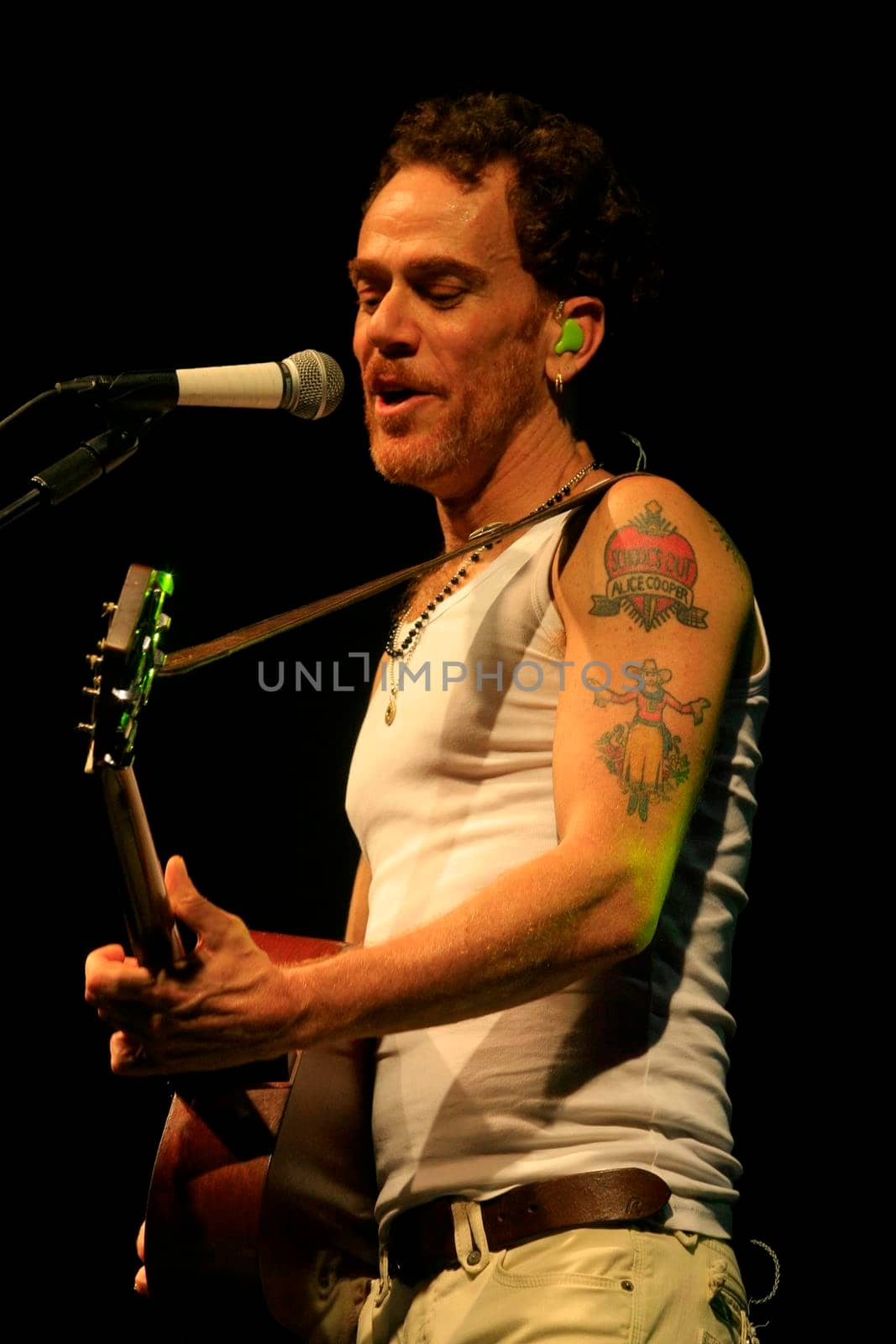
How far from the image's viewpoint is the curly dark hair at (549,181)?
2.33m

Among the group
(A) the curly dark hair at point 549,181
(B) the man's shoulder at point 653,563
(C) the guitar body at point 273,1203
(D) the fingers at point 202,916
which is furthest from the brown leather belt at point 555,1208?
(A) the curly dark hair at point 549,181

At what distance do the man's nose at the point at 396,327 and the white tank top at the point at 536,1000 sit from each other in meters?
0.41

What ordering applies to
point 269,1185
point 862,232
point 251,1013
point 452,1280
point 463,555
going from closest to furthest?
point 251,1013
point 452,1280
point 269,1185
point 463,555
point 862,232

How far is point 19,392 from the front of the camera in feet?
10.7

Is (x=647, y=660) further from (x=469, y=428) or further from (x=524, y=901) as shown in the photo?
(x=469, y=428)

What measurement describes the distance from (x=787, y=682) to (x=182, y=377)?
1680 millimetres

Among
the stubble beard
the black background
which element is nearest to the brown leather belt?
A: the stubble beard

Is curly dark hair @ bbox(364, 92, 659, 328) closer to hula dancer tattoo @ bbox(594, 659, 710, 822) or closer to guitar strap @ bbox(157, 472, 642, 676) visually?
guitar strap @ bbox(157, 472, 642, 676)

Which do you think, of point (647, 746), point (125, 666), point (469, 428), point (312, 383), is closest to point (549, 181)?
point (469, 428)

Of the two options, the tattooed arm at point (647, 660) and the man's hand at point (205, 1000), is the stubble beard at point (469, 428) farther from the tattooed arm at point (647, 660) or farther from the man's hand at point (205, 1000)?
the man's hand at point (205, 1000)

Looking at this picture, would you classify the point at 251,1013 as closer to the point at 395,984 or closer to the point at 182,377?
the point at 395,984

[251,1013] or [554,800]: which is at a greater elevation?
[554,800]

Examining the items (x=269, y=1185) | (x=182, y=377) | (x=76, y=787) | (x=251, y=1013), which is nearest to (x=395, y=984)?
(x=251, y=1013)

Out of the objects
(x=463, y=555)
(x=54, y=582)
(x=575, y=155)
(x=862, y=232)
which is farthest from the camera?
(x=54, y=582)
